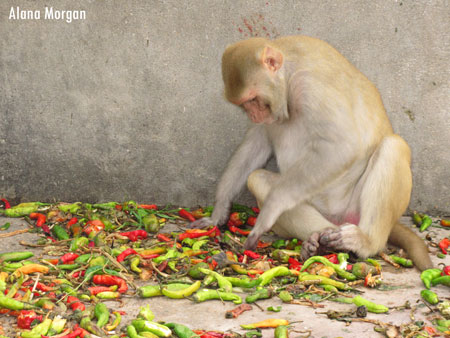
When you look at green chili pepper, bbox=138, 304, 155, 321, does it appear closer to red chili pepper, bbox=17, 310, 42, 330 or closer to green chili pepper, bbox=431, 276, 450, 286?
red chili pepper, bbox=17, 310, 42, 330

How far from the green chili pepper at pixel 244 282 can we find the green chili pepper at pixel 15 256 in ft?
5.50

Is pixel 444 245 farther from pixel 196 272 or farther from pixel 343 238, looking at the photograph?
pixel 196 272

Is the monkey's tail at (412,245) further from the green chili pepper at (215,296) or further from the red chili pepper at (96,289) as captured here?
the red chili pepper at (96,289)

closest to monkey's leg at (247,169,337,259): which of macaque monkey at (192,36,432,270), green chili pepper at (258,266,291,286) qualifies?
macaque monkey at (192,36,432,270)

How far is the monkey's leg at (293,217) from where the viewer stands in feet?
18.1

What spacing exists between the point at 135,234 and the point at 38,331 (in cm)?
203

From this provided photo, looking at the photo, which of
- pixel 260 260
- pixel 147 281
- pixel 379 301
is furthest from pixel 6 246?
pixel 379 301

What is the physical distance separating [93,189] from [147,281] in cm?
212

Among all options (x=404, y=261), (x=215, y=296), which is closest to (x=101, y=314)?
(x=215, y=296)

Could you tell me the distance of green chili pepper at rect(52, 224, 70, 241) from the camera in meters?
5.60

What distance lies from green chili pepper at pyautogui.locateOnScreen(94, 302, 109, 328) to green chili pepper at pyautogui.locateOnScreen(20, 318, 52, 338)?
1.00 feet

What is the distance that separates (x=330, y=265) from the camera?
16.1ft

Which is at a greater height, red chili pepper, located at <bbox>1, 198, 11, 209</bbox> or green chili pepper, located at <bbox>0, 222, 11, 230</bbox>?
red chili pepper, located at <bbox>1, 198, 11, 209</bbox>

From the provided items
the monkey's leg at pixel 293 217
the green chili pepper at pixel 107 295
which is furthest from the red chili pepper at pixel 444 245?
the green chili pepper at pixel 107 295
